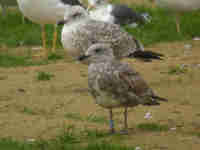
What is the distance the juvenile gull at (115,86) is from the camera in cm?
528

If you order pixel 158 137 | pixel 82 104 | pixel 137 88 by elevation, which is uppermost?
pixel 137 88

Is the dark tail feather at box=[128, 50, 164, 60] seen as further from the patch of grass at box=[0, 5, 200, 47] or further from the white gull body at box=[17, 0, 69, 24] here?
the patch of grass at box=[0, 5, 200, 47]

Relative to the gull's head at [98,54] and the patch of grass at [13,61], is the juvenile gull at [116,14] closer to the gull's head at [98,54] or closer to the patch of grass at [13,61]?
the patch of grass at [13,61]

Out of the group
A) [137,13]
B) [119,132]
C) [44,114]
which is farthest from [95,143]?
[137,13]

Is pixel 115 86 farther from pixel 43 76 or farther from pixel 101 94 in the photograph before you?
pixel 43 76

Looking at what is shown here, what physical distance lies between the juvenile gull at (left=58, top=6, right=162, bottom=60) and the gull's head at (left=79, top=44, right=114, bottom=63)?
1530 mm

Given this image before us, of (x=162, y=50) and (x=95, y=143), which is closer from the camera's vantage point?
(x=95, y=143)

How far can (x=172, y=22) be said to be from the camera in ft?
42.9

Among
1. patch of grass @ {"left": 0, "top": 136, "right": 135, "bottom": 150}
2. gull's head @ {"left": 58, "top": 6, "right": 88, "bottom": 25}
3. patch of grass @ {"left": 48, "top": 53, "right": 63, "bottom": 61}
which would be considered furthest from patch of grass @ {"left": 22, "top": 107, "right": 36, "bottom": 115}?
patch of grass @ {"left": 48, "top": 53, "right": 63, "bottom": 61}

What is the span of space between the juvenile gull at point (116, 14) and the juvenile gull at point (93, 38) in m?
4.59

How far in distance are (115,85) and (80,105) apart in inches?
68.0

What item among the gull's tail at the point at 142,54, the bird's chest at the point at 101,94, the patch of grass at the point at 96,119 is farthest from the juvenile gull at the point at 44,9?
the bird's chest at the point at 101,94

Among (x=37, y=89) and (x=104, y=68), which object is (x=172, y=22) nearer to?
(x=37, y=89)

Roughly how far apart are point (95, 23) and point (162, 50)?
328 cm
